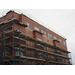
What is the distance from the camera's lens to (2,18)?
80.1ft

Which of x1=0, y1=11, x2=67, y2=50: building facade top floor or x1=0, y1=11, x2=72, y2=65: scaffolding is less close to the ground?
x1=0, y1=11, x2=67, y2=50: building facade top floor

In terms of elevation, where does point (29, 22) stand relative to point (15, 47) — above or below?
above

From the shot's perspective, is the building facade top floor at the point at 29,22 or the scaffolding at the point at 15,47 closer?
the scaffolding at the point at 15,47

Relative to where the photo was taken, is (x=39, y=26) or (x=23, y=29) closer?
(x=23, y=29)

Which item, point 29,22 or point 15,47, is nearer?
point 15,47

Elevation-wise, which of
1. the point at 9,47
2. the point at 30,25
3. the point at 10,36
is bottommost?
the point at 9,47

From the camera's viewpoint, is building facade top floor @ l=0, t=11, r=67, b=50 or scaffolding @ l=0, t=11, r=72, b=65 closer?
scaffolding @ l=0, t=11, r=72, b=65

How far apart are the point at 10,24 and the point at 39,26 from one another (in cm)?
1031

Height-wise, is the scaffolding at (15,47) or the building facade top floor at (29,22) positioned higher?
the building facade top floor at (29,22)
